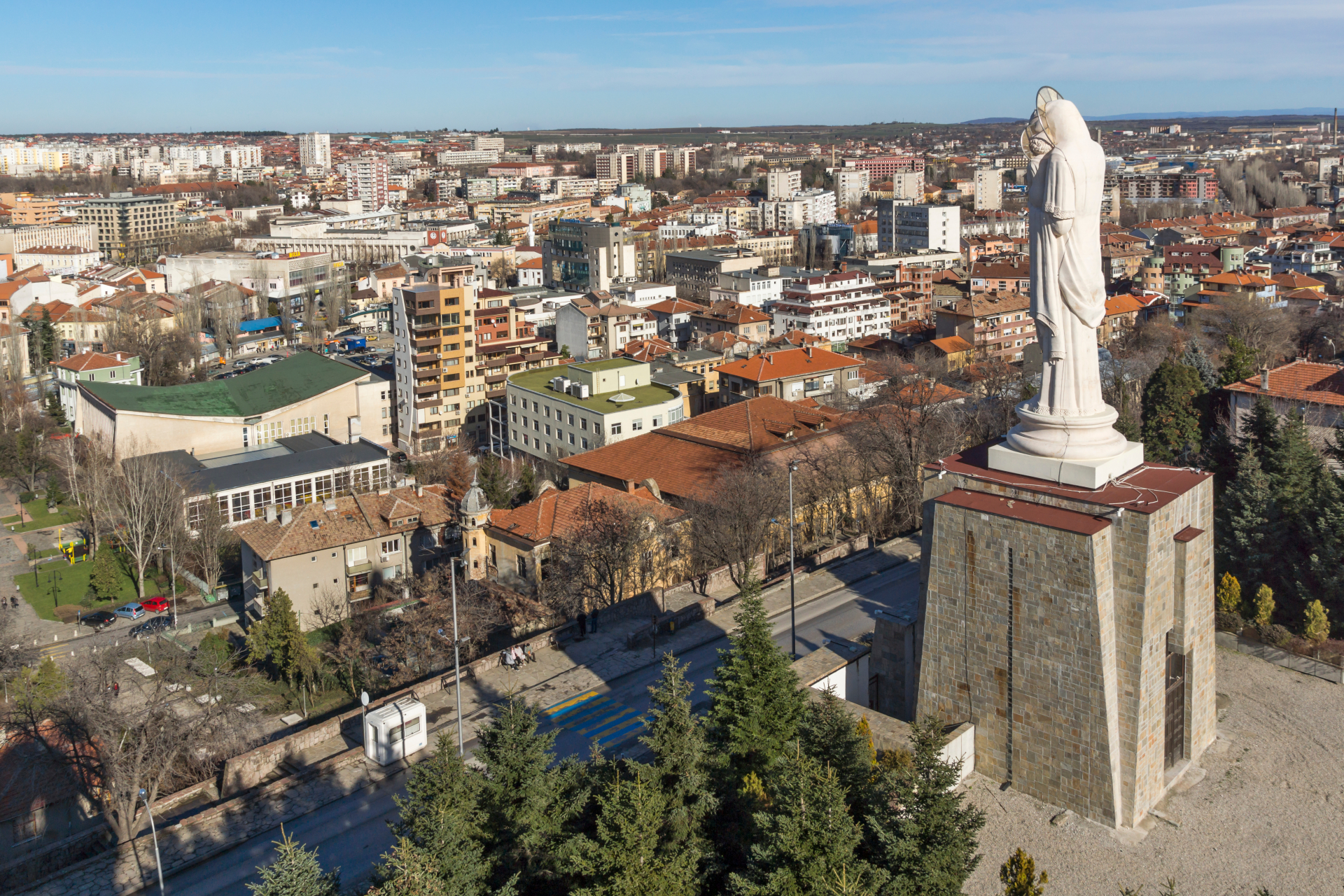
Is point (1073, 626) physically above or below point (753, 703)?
above

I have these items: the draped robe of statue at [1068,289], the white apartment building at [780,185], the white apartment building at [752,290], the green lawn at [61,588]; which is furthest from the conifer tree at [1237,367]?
the white apartment building at [780,185]

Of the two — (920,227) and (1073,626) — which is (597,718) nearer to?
(1073,626)

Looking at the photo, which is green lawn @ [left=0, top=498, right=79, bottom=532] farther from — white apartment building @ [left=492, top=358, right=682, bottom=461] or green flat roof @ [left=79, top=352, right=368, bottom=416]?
white apartment building @ [left=492, top=358, right=682, bottom=461]

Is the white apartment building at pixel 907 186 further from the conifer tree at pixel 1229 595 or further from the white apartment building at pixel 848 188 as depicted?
the conifer tree at pixel 1229 595

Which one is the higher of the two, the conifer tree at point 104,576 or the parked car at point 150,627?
the conifer tree at point 104,576

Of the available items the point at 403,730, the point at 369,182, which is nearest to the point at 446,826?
the point at 403,730

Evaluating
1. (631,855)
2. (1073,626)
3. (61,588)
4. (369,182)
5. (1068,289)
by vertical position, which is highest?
(369,182)

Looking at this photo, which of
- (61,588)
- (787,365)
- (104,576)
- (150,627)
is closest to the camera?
(150,627)
